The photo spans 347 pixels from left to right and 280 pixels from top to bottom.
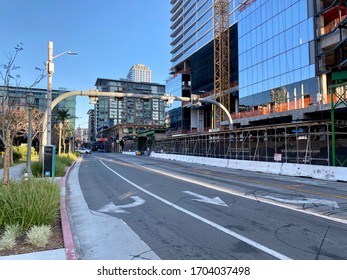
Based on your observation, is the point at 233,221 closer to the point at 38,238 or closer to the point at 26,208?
the point at 38,238

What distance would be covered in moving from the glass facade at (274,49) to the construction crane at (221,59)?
40.8ft

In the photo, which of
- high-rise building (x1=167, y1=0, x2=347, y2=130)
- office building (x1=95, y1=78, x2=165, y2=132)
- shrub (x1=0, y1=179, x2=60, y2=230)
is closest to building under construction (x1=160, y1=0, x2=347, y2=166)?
high-rise building (x1=167, y1=0, x2=347, y2=130)

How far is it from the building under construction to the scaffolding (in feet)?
0.27

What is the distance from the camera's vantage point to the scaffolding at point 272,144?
23.3 m

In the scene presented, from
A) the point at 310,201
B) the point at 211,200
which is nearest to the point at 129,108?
the point at 211,200

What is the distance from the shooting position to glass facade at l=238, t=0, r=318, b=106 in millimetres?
39062

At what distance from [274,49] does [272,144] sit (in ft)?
67.8

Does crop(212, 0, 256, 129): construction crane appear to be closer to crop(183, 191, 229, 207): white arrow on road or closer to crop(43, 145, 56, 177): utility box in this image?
crop(43, 145, 56, 177): utility box

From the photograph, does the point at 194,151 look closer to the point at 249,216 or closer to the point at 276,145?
the point at 276,145

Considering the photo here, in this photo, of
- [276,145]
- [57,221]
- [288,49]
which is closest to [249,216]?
[57,221]

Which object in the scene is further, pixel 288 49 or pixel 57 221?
pixel 288 49

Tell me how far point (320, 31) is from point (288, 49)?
520 centimetres

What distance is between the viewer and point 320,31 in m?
37.2
